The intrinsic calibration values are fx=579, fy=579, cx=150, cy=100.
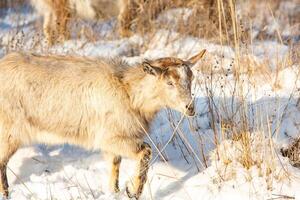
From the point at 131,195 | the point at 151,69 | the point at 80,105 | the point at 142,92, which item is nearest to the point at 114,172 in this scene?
the point at 131,195

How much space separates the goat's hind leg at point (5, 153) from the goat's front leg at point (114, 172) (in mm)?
892

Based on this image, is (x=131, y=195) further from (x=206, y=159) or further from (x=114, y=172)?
(x=206, y=159)

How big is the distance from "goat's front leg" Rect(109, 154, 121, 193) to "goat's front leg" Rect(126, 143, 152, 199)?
255mm

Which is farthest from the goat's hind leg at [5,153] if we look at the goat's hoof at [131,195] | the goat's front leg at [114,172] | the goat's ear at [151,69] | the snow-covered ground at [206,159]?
the goat's ear at [151,69]

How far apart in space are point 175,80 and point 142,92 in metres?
0.40

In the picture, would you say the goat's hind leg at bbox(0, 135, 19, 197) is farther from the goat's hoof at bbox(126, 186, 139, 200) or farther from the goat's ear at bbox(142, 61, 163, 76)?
the goat's ear at bbox(142, 61, 163, 76)

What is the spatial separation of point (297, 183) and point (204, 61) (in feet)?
9.08

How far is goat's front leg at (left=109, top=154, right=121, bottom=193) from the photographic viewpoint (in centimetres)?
540

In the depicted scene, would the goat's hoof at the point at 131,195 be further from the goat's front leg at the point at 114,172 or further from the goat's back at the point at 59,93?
the goat's back at the point at 59,93

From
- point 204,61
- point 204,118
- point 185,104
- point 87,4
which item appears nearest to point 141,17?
point 87,4

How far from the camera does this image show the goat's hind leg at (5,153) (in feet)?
17.2

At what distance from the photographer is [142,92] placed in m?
5.09

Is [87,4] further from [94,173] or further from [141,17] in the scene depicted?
[94,173]

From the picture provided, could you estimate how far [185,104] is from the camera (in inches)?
189
